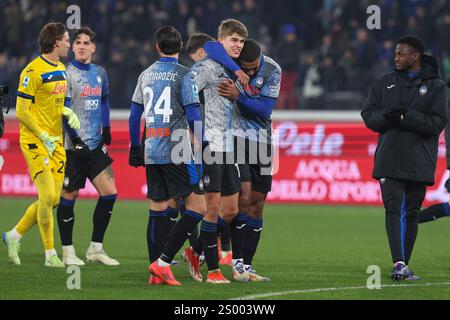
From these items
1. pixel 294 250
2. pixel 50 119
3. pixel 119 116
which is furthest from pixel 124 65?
pixel 50 119

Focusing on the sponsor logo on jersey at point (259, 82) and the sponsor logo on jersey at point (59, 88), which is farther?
the sponsor logo on jersey at point (59, 88)

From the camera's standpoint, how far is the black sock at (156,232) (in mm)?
9695

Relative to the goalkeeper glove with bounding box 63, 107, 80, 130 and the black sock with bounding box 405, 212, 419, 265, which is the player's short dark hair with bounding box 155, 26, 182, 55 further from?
the black sock with bounding box 405, 212, 419, 265

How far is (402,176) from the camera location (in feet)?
32.6

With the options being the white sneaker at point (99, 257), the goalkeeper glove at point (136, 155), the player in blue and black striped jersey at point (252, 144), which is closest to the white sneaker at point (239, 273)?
the player in blue and black striped jersey at point (252, 144)

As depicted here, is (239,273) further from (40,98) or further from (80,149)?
(40,98)

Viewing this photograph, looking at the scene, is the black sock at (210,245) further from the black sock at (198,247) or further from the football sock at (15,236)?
the football sock at (15,236)

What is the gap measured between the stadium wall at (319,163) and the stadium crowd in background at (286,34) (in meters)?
1.66

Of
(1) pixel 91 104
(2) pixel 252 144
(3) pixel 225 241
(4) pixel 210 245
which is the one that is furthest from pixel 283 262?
(1) pixel 91 104

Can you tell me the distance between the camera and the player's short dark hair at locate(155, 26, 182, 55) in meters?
9.39

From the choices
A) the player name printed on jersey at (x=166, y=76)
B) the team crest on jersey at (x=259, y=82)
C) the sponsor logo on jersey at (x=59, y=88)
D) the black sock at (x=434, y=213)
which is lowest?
the black sock at (x=434, y=213)

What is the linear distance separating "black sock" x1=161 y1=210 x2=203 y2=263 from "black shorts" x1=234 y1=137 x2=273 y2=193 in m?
0.78
